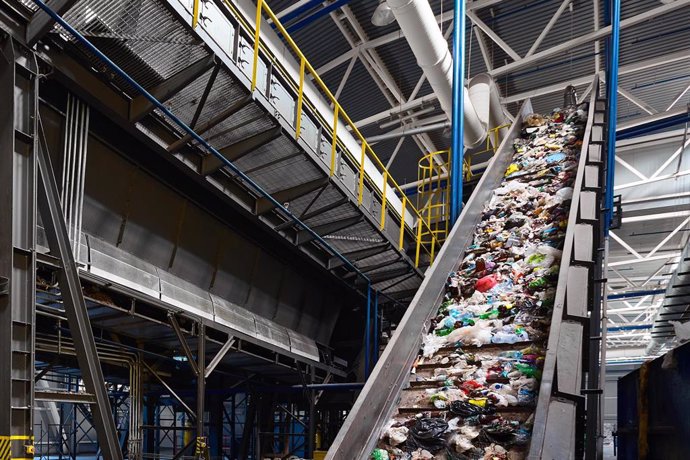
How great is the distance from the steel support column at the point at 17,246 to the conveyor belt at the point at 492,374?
8.14 ft

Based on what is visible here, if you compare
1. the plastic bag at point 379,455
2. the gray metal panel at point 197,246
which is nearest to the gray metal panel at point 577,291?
the plastic bag at point 379,455

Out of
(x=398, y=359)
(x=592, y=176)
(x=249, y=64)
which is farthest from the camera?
(x=249, y=64)

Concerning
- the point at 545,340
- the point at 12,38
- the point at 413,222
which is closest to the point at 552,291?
the point at 545,340

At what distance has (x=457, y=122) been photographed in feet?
23.2

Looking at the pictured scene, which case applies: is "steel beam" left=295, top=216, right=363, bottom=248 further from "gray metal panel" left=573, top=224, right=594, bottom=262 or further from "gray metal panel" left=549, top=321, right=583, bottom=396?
"gray metal panel" left=549, top=321, right=583, bottom=396

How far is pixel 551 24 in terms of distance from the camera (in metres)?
11.5

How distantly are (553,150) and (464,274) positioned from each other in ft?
11.1

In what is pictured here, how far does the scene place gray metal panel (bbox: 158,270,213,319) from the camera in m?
7.34

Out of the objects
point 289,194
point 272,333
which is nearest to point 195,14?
point 289,194

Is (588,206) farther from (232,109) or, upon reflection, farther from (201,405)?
(201,405)

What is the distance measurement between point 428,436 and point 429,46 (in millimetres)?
7298

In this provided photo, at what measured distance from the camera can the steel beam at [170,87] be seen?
5492mm

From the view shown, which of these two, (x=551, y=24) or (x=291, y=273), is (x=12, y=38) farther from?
(x=551, y=24)

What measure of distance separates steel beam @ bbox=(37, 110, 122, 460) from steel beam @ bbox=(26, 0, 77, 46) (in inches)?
35.1
